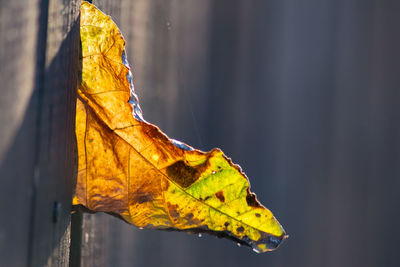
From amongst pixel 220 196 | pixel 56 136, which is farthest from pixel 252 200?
pixel 56 136

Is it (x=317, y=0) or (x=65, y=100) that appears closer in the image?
(x=65, y=100)

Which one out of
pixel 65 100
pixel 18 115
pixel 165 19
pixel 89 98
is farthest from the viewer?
pixel 165 19

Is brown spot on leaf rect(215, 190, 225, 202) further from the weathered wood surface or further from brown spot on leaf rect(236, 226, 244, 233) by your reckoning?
the weathered wood surface

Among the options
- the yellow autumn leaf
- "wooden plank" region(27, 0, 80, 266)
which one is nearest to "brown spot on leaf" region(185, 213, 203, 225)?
the yellow autumn leaf

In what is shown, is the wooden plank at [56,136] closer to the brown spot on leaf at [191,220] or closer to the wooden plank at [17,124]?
the wooden plank at [17,124]

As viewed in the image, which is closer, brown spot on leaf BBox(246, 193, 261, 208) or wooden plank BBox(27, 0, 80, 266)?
wooden plank BBox(27, 0, 80, 266)

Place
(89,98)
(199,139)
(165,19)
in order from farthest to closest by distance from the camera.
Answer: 1. (199,139)
2. (165,19)
3. (89,98)

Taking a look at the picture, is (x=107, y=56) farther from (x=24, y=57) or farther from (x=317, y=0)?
(x=317, y=0)

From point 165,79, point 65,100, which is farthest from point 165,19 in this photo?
point 65,100
